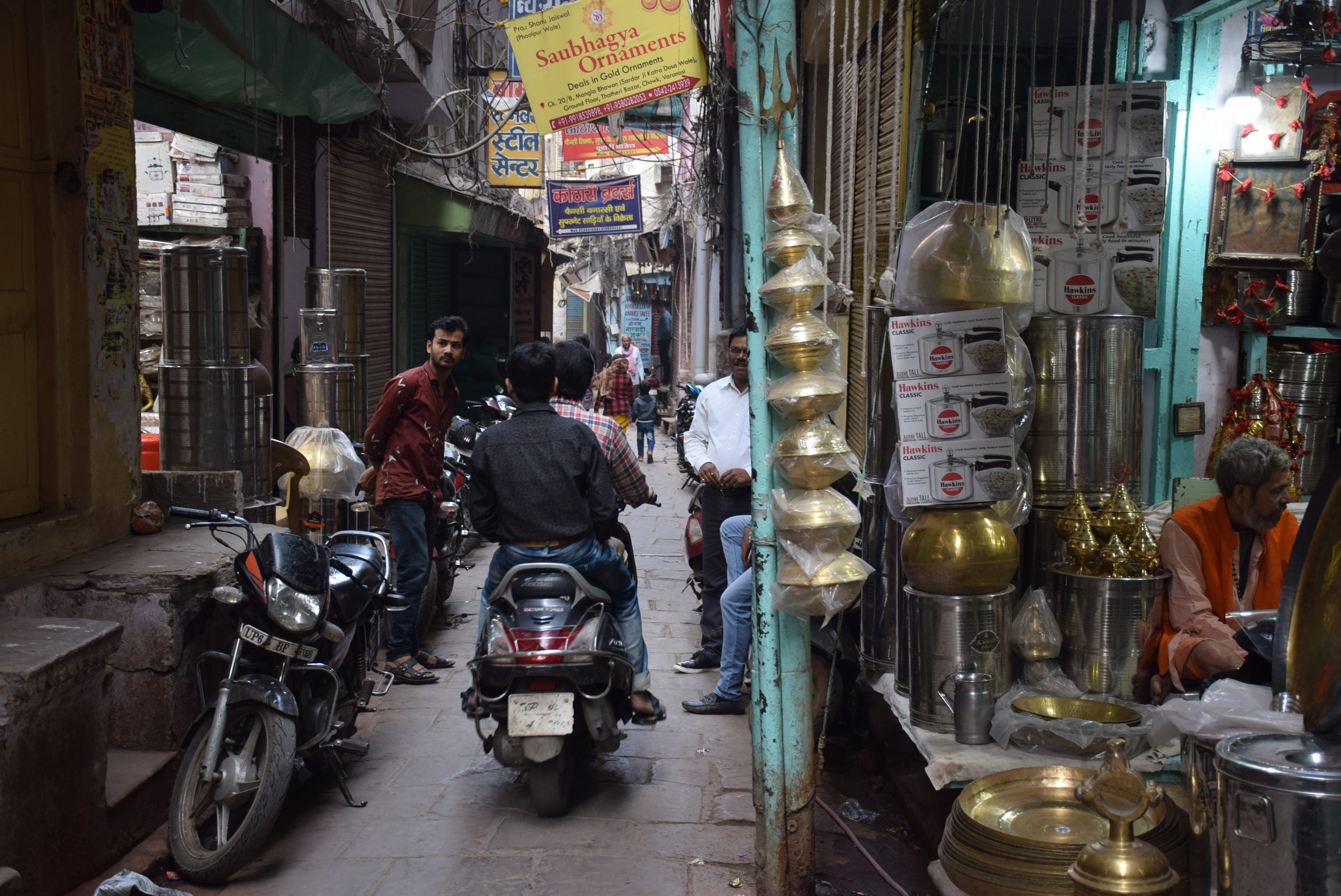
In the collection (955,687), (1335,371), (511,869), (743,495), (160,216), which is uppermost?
(160,216)

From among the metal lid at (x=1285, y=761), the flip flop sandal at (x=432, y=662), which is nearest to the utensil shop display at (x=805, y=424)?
the metal lid at (x=1285, y=761)

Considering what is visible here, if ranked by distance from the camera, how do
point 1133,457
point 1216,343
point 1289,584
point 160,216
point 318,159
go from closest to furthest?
1. point 1289,584
2. point 1133,457
3. point 1216,343
4. point 160,216
5. point 318,159

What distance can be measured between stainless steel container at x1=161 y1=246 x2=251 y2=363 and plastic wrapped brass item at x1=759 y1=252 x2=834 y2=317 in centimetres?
328

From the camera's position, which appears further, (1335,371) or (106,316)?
(1335,371)

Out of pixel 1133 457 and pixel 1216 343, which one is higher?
pixel 1216 343

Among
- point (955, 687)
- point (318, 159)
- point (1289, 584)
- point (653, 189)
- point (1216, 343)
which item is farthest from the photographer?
point (653, 189)

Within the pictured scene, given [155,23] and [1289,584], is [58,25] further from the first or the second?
[1289,584]

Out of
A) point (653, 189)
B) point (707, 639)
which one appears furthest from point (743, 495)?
point (653, 189)

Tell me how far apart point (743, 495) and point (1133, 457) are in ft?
7.52

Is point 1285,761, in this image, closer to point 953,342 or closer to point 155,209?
point 953,342

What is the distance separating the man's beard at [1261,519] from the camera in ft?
12.6

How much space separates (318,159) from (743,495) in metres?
6.32

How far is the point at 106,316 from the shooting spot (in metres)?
4.87

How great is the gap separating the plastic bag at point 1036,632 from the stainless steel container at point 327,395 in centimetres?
525
